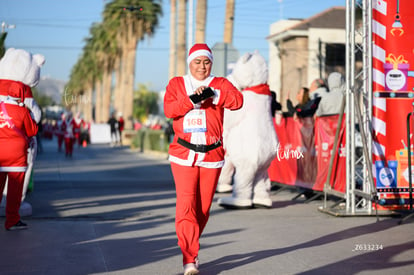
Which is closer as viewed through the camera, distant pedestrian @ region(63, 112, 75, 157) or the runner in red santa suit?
the runner in red santa suit

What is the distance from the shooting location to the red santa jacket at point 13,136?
8141 millimetres

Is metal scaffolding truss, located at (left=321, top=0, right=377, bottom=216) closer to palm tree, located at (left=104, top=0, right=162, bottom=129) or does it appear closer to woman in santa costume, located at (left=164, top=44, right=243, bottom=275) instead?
woman in santa costume, located at (left=164, top=44, right=243, bottom=275)

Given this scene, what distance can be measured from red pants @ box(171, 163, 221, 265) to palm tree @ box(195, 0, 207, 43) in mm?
21778

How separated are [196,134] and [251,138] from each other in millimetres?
4247

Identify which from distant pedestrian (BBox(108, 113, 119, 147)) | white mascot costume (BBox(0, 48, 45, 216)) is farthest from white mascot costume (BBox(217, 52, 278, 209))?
distant pedestrian (BBox(108, 113, 119, 147))

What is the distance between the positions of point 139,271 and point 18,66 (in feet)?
12.2

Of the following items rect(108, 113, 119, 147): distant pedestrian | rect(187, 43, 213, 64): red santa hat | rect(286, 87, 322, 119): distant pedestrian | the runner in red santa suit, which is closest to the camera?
rect(187, 43, 213, 64): red santa hat

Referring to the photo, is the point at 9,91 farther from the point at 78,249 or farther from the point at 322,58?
the point at 322,58

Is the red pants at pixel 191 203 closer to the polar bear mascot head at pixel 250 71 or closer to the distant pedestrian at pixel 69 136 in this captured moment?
the polar bear mascot head at pixel 250 71

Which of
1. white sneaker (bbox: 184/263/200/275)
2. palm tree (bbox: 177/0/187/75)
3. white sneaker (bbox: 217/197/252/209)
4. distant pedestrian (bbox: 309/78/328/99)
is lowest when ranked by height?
white sneaker (bbox: 217/197/252/209)

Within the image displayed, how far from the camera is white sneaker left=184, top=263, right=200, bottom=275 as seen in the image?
18.5 feet

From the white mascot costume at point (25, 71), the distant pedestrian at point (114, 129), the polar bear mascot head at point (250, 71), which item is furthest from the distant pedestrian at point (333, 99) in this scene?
the distant pedestrian at point (114, 129)

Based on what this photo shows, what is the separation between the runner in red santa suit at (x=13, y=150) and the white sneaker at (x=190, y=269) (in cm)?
318

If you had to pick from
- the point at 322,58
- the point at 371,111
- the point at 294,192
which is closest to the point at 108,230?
the point at 371,111
